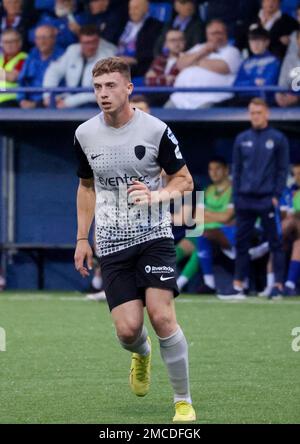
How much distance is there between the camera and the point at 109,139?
722 centimetres

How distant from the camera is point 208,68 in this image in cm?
1689

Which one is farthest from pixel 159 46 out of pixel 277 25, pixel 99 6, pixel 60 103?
pixel 277 25

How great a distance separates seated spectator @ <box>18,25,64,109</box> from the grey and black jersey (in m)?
10.5

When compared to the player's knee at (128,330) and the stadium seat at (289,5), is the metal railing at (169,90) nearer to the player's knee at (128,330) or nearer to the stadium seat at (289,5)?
the stadium seat at (289,5)

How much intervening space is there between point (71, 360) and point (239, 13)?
8.78 metres

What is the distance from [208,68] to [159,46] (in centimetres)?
89

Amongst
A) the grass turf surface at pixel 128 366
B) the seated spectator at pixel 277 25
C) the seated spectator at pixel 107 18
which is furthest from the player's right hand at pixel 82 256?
the seated spectator at pixel 107 18

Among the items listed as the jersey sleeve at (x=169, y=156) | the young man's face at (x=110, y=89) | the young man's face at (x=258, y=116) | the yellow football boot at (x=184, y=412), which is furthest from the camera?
the young man's face at (x=258, y=116)

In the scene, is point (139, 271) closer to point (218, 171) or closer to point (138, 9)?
point (218, 171)

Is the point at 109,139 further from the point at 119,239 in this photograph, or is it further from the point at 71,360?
the point at 71,360

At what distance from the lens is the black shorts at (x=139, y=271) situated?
7074 millimetres

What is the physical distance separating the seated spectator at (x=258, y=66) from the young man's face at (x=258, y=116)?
4.46 ft

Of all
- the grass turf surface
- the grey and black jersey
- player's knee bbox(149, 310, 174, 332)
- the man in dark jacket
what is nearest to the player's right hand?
the grey and black jersey
